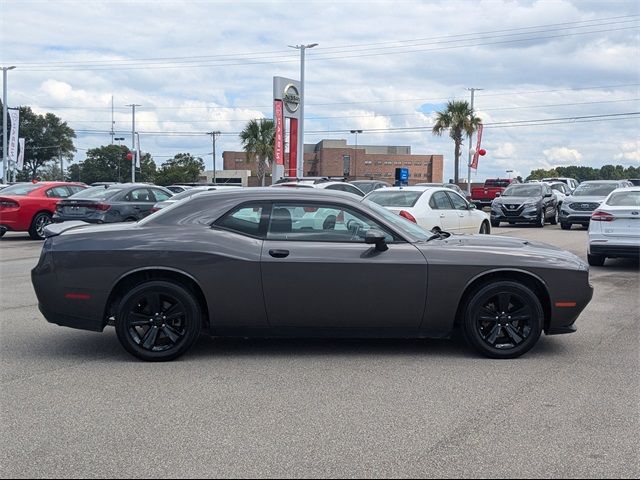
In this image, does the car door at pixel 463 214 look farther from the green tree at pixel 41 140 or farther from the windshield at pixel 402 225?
the green tree at pixel 41 140

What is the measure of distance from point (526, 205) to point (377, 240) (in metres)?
20.3

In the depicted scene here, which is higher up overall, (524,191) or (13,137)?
(13,137)

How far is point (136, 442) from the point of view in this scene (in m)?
4.22

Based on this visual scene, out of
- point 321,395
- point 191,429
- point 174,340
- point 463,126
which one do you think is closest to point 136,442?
point 191,429

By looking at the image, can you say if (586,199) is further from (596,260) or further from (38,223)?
(38,223)

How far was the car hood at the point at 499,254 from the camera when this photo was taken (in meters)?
6.11

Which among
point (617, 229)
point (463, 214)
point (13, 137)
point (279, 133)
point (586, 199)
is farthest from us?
point (13, 137)

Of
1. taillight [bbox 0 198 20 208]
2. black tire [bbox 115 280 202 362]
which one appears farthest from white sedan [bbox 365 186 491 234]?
taillight [bbox 0 198 20 208]

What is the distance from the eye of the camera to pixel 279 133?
124ft

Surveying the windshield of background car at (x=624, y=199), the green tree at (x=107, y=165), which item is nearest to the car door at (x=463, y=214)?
the windshield of background car at (x=624, y=199)

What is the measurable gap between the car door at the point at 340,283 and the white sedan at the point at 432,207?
23.4ft

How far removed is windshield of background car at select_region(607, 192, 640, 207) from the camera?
12.8 meters

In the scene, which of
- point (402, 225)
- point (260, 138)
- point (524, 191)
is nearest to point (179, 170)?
point (260, 138)

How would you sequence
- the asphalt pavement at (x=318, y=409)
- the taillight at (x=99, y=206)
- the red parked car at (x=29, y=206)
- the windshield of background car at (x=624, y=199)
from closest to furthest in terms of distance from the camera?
the asphalt pavement at (x=318, y=409) → the windshield of background car at (x=624, y=199) → the taillight at (x=99, y=206) → the red parked car at (x=29, y=206)
